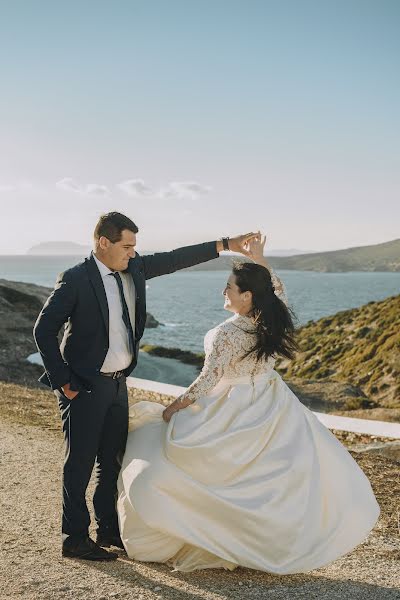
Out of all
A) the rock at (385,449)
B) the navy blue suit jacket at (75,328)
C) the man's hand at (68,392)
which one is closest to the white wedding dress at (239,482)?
the man's hand at (68,392)

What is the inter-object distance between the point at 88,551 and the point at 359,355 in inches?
845

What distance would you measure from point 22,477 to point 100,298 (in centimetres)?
392

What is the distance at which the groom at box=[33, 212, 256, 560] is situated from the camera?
4.76 meters

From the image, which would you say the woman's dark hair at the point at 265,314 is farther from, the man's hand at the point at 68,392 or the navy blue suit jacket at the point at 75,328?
the man's hand at the point at 68,392

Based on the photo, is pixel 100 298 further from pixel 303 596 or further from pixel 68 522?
pixel 303 596

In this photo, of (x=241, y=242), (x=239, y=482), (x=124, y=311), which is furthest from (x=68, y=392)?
(x=241, y=242)

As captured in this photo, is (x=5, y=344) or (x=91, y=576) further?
(x=5, y=344)

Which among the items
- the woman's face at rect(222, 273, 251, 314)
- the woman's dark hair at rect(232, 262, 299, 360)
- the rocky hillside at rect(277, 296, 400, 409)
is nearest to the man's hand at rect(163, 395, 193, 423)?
the woman's dark hair at rect(232, 262, 299, 360)

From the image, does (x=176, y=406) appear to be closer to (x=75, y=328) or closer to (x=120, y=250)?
(x=75, y=328)

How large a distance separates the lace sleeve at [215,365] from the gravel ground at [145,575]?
3.98 feet

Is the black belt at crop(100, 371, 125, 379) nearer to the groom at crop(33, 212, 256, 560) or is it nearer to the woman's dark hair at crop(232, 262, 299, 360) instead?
the groom at crop(33, 212, 256, 560)

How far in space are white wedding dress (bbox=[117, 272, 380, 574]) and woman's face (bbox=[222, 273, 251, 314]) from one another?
0.07 m

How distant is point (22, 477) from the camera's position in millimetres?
7922

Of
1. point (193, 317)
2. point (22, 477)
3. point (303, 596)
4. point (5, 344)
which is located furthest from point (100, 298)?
point (193, 317)
